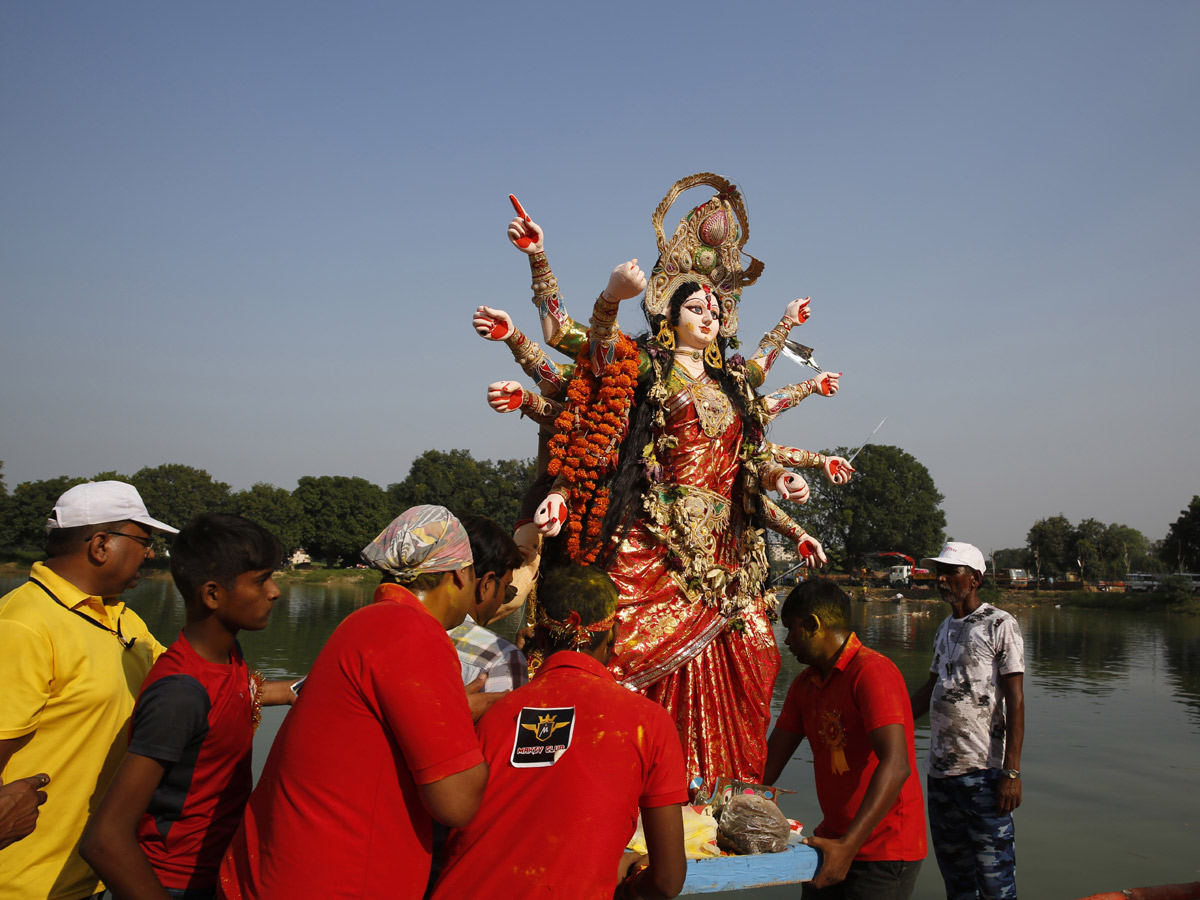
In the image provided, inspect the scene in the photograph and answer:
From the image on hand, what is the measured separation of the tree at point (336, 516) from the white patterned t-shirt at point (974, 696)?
145 feet

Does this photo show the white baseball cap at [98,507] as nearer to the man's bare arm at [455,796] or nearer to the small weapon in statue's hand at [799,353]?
the man's bare arm at [455,796]

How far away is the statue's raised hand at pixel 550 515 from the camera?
4047 millimetres

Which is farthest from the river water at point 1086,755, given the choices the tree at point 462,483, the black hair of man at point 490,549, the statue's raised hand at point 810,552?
the tree at point 462,483

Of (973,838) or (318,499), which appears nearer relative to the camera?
(973,838)

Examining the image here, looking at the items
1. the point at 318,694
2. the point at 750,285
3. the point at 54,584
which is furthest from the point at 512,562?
the point at 750,285

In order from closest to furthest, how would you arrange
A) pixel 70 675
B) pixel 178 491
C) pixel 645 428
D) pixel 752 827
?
pixel 70 675 < pixel 752 827 < pixel 645 428 < pixel 178 491

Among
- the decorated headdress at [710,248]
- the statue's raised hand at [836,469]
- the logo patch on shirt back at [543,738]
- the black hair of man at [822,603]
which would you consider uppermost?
the decorated headdress at [710,248]

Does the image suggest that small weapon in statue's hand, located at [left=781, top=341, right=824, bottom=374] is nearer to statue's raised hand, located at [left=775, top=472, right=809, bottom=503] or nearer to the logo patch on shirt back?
statue's raised hand, located at [left=775, top=472, right=809, bottom=503]

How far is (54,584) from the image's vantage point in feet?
7.57

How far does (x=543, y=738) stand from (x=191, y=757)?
0.89 meters

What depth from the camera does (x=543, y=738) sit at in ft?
6.20

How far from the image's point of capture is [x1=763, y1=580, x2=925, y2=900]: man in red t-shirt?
2559 millimetres

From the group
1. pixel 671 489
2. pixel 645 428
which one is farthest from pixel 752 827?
pixel 645 428

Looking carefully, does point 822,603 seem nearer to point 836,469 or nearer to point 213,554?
point 213,554
